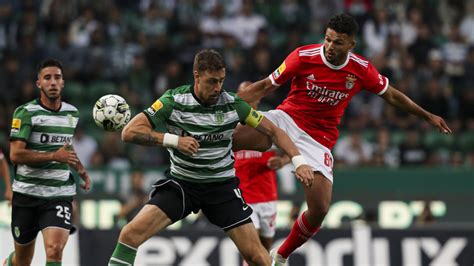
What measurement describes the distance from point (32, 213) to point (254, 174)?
2.79 m

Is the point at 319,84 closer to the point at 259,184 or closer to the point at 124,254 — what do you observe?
the point at 259,184

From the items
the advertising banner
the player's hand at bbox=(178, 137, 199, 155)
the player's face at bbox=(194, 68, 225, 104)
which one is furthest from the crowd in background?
the player's hand at bbox=(178, 137, 199, 155)

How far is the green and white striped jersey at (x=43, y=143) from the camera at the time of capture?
9555 millimetres

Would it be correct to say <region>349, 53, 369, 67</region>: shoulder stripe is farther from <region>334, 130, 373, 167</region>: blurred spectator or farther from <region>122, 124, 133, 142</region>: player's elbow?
<region>334, 130, 373, 167</region>: blurred spectator

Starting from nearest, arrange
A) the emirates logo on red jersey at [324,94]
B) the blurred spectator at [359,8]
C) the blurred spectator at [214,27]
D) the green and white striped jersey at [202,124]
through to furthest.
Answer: the green and white striped jersey at [202,124], the emirates logo on red jersey at [324,94], the blurred spectator at [214,27], the blurred spectator at [359,8]

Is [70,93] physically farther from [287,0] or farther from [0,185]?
[287,0]

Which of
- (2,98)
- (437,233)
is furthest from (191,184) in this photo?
(2,98)

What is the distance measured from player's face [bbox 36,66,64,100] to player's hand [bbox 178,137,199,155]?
1.93 m

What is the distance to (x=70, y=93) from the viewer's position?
18078 millimetres

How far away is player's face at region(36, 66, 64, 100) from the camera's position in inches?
381

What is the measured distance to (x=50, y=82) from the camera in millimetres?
9703

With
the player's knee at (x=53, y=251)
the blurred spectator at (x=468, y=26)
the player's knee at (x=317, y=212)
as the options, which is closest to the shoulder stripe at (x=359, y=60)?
the player's knee at (x=317, y=212)

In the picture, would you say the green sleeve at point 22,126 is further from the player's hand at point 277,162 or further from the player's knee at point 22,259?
the player's hand at point 277,162

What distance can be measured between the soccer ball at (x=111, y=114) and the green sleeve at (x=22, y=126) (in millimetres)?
832
